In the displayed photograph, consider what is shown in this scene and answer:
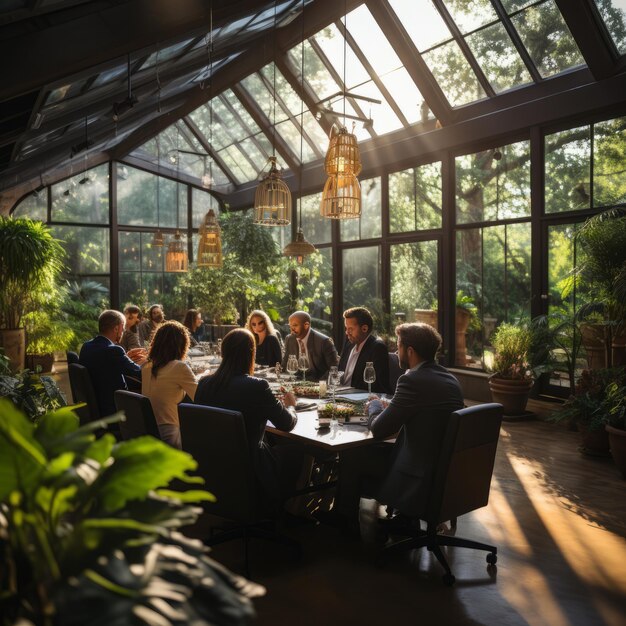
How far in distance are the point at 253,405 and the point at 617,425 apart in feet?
10.4

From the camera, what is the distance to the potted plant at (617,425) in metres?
4.59

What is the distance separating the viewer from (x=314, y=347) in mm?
5652

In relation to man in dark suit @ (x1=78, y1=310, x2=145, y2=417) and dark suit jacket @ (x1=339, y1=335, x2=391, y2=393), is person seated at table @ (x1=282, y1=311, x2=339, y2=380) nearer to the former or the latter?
dark suit jacket @ (x1=339, y1=335, x2=391, y2=393)

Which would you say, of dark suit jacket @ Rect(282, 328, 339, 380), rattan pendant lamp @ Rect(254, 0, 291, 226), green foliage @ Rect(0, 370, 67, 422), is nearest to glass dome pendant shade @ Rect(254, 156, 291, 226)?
rattan pendant lamp @ Rect(254, 0, 291, 226)

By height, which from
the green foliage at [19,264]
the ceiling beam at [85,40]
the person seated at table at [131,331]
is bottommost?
the person seated at table at [131,331]

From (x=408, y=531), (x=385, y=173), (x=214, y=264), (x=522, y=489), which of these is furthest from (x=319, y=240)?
(x=408, y=531)

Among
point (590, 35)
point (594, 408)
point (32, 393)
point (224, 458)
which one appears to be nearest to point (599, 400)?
point (594, 408)

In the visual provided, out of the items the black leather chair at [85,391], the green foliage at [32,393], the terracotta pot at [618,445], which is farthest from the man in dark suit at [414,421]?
the black leather chair at [85,391]

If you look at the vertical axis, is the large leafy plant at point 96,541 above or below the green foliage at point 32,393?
above

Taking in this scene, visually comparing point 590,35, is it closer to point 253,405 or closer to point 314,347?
point 314,347

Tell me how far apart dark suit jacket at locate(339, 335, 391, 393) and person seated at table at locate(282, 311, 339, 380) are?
641 millimetres

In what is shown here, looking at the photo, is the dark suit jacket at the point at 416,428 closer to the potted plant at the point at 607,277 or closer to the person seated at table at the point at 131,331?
the potted plant at the point at 607,277

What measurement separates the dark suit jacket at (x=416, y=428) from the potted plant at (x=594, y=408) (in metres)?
2.52

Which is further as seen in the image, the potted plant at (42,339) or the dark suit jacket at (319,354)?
the potted plant at (42,339)
